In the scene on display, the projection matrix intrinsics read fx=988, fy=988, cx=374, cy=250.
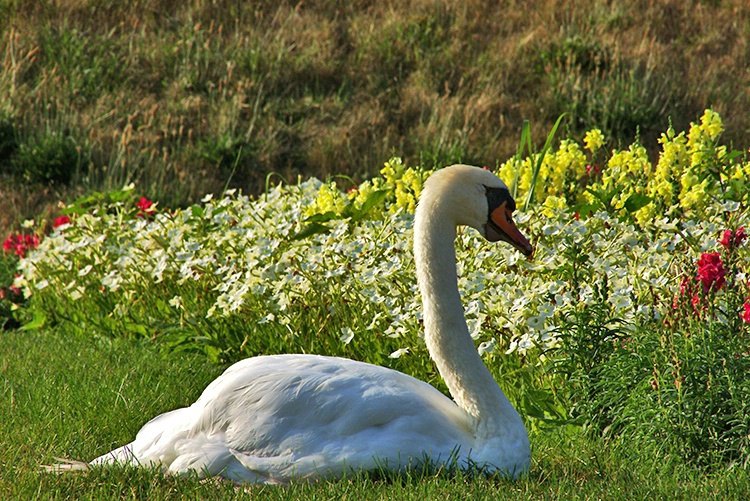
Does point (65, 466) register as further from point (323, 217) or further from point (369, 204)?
point (369, 204)

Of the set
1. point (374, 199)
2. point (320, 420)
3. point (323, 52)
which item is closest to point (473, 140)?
point (323, 52)

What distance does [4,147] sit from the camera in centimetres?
1112

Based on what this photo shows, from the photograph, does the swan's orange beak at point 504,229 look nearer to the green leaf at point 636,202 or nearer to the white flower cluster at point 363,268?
the white flower cluster at point 363,268

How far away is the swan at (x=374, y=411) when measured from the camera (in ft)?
10.8

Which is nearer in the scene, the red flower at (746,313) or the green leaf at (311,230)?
the red flower at (746,313)

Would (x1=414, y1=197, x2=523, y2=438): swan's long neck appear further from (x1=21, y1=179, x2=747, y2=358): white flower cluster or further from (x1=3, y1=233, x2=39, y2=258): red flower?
(x1=3, y1=233, x2=39, y2=258): red flower

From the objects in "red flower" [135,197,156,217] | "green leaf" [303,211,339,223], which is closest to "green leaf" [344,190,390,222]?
"green leaf" [303,211,339,223]

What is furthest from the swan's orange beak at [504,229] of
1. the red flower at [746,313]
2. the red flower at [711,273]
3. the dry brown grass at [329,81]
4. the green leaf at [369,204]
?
the dry brown grass at [329,81]

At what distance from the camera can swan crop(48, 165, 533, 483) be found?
3305 millimetres

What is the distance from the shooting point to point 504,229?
3.59 m

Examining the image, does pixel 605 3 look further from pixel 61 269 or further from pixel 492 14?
pixel 61 269

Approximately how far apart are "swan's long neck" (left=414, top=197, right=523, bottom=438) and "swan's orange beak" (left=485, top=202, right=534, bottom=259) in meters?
0.15

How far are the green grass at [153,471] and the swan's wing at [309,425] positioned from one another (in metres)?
0.08

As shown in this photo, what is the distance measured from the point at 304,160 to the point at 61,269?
492 cm
